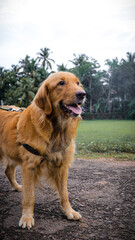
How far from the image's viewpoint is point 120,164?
6230 millimetres

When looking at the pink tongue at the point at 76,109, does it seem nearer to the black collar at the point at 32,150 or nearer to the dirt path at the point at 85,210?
the black collar at the point at 32,150

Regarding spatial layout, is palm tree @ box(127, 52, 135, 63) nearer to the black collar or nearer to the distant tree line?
the distant tree line

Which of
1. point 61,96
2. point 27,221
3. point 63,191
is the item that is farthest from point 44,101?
point 27,221

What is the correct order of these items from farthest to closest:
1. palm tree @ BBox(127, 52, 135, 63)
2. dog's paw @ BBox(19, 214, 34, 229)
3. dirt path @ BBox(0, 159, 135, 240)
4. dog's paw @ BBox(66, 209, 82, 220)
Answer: palm tree @ BBox(127, 52, 135, 63)
dog's paw @ BBox(66, 209, 82, 220)
dog's paw @ BBox(19, 214, 34, 229)
dirt path @ BBox(0, 159, 135, 240)

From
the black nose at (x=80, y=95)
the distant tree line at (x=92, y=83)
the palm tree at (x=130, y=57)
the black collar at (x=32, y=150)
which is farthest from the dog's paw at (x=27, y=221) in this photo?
the palm tree at (x=130, y=57)

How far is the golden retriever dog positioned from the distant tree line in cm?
3317

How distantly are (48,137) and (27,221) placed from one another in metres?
1.19

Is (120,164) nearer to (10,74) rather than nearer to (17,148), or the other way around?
(17,148)

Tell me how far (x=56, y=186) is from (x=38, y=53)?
48.1 metres

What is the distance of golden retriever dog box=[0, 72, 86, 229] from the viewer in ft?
9.30

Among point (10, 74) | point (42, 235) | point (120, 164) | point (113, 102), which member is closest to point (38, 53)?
point (10, 74)

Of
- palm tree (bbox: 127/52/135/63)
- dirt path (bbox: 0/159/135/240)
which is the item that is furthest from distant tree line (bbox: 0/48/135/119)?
dirt path (bbox: 0/159/135/240)

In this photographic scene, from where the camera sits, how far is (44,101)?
2.96 m

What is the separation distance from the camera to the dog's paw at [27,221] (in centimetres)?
273
